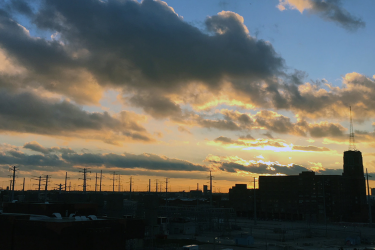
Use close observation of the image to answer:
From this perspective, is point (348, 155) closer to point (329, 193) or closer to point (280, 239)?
point (329, 193)

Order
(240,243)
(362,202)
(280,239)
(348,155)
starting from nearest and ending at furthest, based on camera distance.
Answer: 1. (240,243)
2. (280,239)
3. (362,202)
4. (348,155)

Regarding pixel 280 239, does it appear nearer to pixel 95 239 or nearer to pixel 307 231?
pixel 307 231

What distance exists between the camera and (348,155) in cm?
17938

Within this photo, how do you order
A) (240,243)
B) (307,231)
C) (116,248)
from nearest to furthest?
(116,248), (240,243), (307,231)

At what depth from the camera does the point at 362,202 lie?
163875 mm

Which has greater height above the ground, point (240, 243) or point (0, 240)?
point (0, 240)

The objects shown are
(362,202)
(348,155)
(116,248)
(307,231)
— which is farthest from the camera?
(348,155)

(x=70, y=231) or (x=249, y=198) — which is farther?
(x=249, y=198)

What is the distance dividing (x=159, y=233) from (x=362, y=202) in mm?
127108

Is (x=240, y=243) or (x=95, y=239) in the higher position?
(x=95, y=239)

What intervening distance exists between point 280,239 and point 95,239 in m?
51.7

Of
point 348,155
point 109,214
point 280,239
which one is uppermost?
point 348,155

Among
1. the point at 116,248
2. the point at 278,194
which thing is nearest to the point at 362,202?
the point at 278,194

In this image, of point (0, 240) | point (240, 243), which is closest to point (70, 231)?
point (0, 240)
